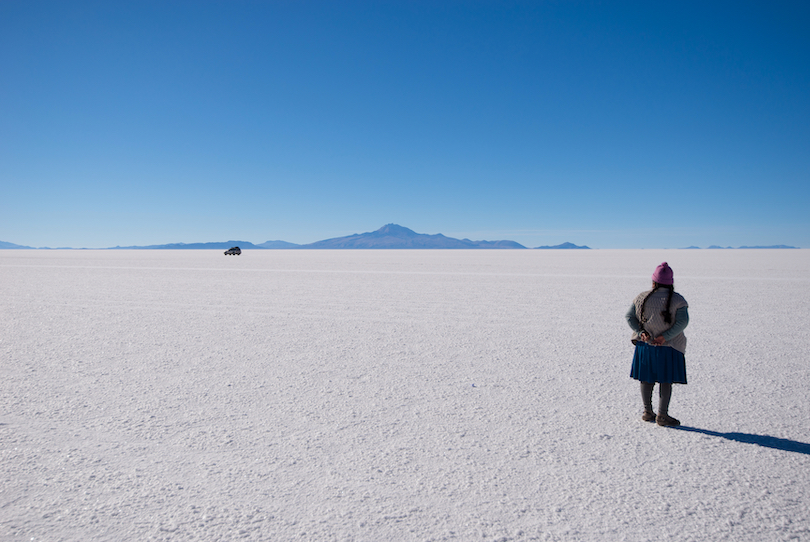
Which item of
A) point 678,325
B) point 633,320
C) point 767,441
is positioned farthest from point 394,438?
point 767,441

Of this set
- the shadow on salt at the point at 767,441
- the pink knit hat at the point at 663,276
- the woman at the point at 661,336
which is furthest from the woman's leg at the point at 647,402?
the pink knit hat at the point at 663,276

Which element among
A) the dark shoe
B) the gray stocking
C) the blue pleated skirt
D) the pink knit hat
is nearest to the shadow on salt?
the dark shoe

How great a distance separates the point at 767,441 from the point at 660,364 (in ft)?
3.22

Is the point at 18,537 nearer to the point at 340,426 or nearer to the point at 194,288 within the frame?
the point at 340,426

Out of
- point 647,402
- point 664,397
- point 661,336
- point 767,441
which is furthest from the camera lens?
point 647,402

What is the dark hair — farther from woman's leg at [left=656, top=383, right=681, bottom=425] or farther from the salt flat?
the salt flat

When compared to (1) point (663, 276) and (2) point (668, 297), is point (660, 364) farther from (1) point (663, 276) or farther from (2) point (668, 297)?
(1) point (663, 276)

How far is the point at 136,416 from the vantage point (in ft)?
13.9

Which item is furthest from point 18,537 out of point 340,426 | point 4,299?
point 4,299

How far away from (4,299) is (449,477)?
1536 cm

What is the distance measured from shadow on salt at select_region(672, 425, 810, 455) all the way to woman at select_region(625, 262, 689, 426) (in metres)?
0.32

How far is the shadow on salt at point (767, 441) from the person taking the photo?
3.59 m

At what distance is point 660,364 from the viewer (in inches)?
154

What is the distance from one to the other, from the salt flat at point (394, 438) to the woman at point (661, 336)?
1.32 feet
